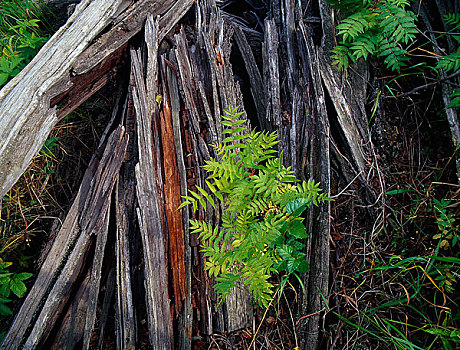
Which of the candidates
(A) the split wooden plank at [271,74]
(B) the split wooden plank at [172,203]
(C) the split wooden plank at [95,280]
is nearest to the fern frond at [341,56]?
(A) the split wooden plank at [271,74]

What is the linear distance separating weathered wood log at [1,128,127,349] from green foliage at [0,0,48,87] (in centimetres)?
113

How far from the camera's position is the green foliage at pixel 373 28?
8.30 ft

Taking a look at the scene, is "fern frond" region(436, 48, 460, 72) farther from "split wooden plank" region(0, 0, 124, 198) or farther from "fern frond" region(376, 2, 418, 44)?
"split wooden plank" region(0, 0, 124, 198)

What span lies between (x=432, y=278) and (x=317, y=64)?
1.97m

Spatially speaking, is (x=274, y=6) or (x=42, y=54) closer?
(x=42, y=54)

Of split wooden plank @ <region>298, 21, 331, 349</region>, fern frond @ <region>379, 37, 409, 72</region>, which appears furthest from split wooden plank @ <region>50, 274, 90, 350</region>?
fern frond @ <region>379, 37, 409, 72</region>

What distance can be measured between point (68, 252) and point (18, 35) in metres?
2.15

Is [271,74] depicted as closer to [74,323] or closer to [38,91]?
[38,91]

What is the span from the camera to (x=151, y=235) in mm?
2373

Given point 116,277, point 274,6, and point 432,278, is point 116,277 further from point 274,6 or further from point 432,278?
point 274,6

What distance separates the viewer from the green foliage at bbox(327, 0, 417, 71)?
253 cm

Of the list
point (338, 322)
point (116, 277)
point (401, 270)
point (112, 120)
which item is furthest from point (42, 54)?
point (401, 270)

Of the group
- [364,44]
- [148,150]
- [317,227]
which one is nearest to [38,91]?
[148,150]

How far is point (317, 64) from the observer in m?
2.88
